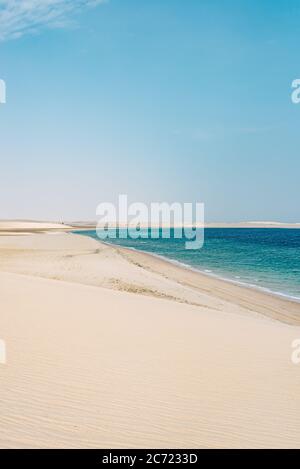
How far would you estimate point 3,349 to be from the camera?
7.71 m

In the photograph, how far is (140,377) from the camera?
264 inches

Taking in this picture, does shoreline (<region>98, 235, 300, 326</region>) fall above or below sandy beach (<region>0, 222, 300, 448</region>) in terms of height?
below

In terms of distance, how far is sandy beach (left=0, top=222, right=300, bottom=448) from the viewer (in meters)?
4.91

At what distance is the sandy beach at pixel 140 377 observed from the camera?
4906mm

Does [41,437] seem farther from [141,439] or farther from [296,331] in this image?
[296,331]

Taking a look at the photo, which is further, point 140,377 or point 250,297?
point 250,297

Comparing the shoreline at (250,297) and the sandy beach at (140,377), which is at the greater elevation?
the sandy beach at (140,377)

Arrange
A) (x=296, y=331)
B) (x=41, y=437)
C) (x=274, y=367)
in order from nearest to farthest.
Result: (x=41, y=437) → (x=274, y=367) → (x=296, y=331)

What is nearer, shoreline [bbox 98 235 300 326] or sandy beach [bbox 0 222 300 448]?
sandy beach [bbox 0 222 300 448]

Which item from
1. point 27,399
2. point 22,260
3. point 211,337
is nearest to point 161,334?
point 211,337

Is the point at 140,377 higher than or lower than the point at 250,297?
higher

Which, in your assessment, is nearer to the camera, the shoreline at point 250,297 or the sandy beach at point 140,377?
the sandy beach at point 140,377
